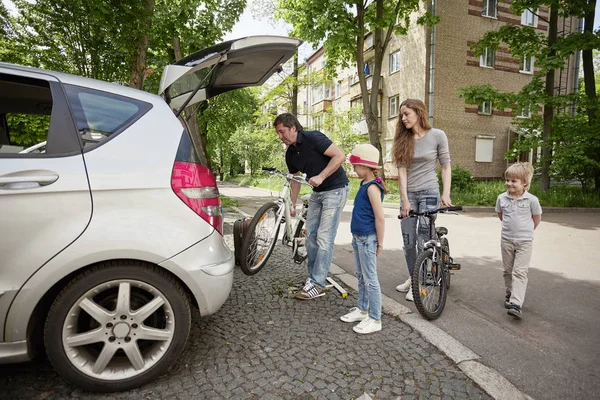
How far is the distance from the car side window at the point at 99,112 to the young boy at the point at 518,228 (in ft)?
10.6

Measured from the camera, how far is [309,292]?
3.54 m

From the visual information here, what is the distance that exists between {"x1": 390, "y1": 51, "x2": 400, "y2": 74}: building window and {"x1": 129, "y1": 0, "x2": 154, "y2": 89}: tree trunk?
1918 centimetres

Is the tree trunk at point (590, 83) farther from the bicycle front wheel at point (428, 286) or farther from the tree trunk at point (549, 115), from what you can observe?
the bicycle front wheel at point (428, 286)

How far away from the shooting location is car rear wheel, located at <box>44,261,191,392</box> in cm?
192

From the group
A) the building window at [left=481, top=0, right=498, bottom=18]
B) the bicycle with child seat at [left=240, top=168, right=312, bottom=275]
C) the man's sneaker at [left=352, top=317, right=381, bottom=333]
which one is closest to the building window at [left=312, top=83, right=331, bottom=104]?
the building window at [left=481, top=0, right=498, bottom=18]

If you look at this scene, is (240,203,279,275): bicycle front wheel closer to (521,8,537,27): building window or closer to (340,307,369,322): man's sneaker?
(340,307,369,322): man's sneaker

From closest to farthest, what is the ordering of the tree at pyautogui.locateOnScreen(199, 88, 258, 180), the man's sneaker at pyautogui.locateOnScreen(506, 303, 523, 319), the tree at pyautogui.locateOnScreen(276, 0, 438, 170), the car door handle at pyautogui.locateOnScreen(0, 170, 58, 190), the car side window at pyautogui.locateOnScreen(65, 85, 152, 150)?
1. the car door handle at pyautogui.locateOnScreen(0, 170, 58, 190)
2. the car side window at pyautogui.locateOnScreen(65, 85, 152, 150)
3. the man's sneaker at pyautogui.locateOnScreen(506, 303, 523, 319)
4. the tree at pyautogui.locateOnScreen(276, 0, 438, 170)
5. the tree at pyautogui.locateOnScreen(199, 88, 258, 180)

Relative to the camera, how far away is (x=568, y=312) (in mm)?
3375

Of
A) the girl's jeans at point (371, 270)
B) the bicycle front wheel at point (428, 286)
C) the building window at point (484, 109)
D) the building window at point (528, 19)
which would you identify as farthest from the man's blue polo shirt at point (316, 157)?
the building window at point (528, 19)

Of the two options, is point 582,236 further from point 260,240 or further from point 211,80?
point 211,80

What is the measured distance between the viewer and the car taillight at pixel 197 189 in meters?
2.11

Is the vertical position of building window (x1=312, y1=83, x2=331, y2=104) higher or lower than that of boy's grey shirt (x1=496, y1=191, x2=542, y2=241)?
higher

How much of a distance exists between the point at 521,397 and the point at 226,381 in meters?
1.73

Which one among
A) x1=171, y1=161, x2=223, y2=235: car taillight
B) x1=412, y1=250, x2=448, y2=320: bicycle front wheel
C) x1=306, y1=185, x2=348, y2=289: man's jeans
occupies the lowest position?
x1=412, y1=250, x2=448, y2=320: bicycle front wheel
